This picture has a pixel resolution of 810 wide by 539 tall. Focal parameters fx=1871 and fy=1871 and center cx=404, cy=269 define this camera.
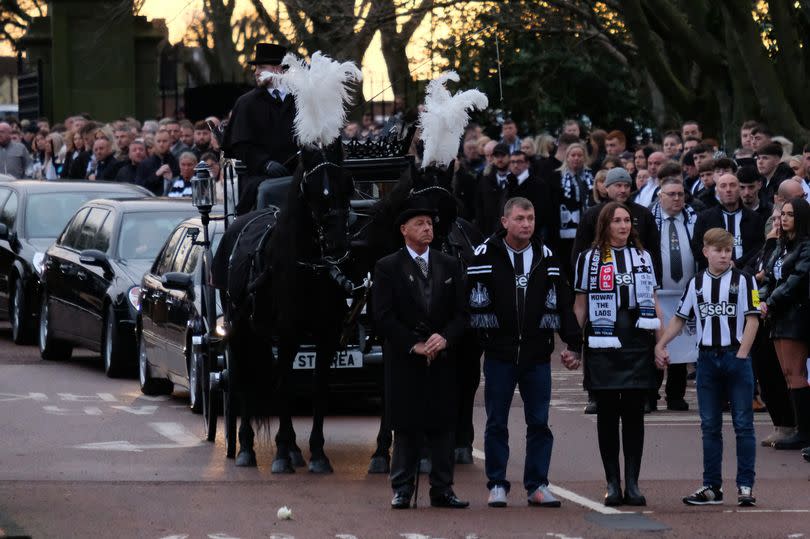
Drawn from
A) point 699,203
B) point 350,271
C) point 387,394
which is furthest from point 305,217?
point 699,203

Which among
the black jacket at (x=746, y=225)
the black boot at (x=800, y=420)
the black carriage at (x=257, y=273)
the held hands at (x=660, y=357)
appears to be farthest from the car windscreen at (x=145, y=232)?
the held hands at (x=660, y=357)

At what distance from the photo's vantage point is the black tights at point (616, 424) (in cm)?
1135

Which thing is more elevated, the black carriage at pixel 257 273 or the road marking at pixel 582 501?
the black carriage at pixel 257 273

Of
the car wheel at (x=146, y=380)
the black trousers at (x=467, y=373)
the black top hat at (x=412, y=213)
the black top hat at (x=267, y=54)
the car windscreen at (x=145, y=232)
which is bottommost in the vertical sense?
the car wheel at (x=146, y=380)

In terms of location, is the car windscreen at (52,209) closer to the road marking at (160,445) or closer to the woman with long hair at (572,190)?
the woman with long hair at (572,190)

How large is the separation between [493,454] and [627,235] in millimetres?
1586

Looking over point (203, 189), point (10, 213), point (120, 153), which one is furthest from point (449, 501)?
point (120, 153)

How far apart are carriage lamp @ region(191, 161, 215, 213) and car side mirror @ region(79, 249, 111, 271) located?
4.78 meters

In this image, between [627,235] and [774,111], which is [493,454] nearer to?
[627,235]

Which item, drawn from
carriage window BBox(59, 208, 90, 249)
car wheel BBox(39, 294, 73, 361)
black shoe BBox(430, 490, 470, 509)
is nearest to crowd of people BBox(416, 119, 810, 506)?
black shoe BBox(430, 490, 470, 509)

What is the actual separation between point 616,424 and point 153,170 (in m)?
15.3

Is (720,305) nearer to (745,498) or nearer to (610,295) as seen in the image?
(610,295)

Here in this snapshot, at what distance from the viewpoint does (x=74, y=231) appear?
20.4m

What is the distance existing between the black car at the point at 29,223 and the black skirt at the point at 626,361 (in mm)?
11469
